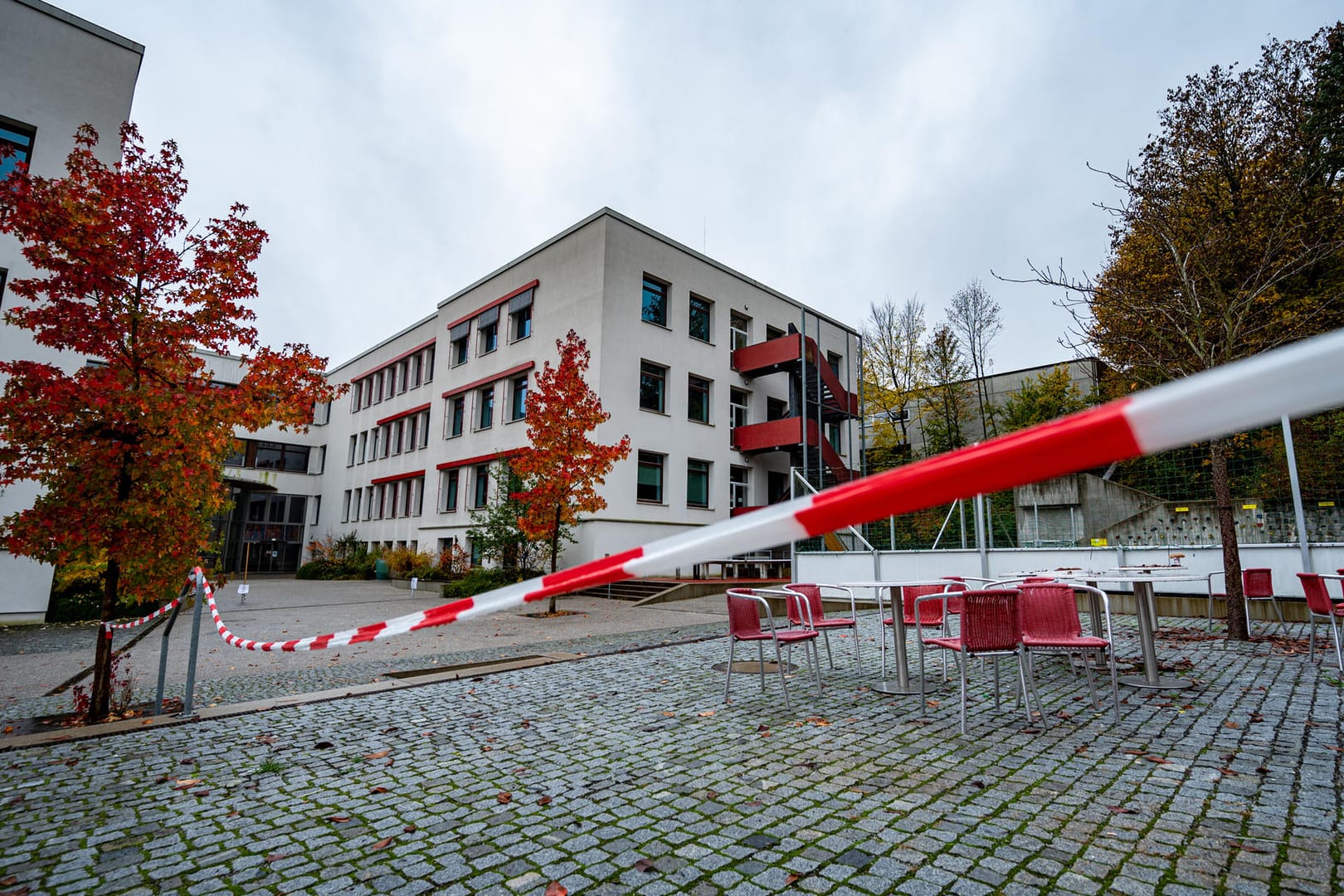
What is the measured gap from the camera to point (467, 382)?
26484 millimetres

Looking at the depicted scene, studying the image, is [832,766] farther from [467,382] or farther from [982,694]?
[467,382]

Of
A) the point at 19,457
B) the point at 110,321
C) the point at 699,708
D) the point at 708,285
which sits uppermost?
the point at 708,285

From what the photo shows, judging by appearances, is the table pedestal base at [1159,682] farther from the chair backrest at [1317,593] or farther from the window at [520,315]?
the window at [520,315]

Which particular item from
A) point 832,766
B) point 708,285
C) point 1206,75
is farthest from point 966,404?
point 832,766

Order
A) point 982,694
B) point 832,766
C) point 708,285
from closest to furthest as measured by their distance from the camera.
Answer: point 832,766 → point 982,694 → point 708,285

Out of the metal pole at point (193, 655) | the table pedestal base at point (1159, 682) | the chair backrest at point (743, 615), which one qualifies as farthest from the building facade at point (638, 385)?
the table pedestal base at point (1159, 682)

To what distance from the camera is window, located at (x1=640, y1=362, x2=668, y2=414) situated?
2266cm

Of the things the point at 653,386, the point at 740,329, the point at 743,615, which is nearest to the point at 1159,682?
the point at 743,615

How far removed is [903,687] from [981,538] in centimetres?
770

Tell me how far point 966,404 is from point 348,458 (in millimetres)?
31335

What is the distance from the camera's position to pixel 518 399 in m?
24.3

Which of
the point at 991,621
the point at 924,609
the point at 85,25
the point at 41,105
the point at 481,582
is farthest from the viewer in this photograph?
the point at 481,582

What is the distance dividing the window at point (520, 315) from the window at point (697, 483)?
7503 mm

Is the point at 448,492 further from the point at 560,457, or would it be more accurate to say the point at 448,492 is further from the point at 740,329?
the point at 740,329
